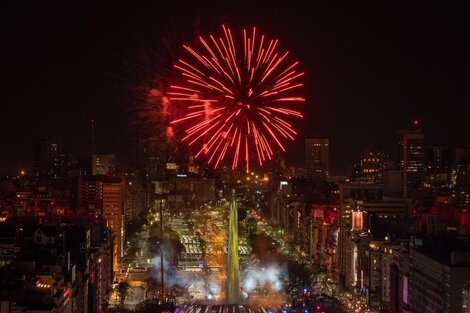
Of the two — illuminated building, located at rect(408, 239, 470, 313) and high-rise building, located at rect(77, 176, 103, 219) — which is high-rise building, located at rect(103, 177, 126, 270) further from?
illuminated building, located at rect(408, 239, 470, 313)

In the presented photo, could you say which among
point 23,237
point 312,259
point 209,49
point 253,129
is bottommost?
point 312,259

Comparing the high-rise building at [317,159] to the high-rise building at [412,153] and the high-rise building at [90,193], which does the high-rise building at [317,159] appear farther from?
the high-rise building at [90,193]

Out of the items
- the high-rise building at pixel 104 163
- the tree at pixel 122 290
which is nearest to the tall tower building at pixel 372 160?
the high-rise building at pixel 104 163

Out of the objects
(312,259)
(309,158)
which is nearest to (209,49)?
(312,259)

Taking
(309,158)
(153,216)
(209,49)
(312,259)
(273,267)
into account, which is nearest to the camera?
(209,49)

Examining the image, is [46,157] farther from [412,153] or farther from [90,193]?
[412,153]

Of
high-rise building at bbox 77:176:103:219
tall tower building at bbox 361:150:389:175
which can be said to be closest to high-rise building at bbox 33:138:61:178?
high-rise building at bbox 77:176:103:219

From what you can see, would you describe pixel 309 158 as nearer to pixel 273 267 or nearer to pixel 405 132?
pixel 405 132
